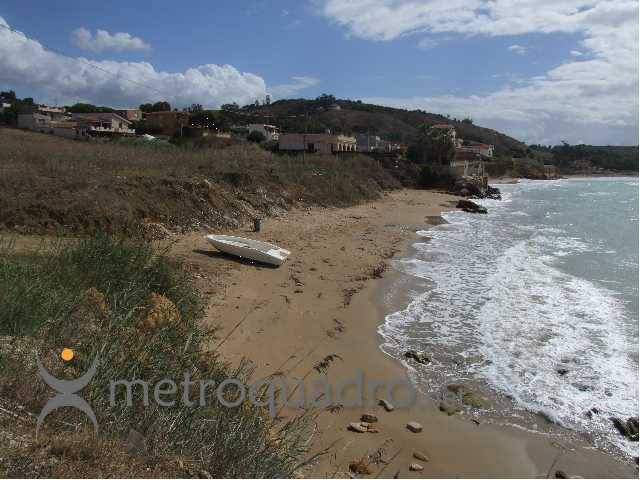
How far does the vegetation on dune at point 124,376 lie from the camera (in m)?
3.61

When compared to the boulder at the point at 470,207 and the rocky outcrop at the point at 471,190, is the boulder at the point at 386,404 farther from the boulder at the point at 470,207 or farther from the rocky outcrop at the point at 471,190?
the rocky outcrop at the point at 471,190

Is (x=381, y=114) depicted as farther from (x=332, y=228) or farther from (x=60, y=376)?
(x=60, y=376)

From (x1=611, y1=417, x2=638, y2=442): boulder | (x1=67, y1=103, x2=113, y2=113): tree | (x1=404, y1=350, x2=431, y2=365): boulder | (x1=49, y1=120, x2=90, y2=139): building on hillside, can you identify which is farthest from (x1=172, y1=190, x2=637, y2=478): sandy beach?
(x1=67, y1=103, x2=113, y2=113): tree

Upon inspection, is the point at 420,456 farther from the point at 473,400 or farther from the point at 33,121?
the point at 33,121

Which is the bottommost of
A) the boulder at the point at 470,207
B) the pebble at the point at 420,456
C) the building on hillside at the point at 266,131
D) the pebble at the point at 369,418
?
the pebble at the point at 420,456

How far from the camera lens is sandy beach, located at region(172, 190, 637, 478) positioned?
5.76 m

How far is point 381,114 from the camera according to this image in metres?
144

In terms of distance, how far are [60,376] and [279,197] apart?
20.5 m

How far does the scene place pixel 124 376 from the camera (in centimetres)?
427

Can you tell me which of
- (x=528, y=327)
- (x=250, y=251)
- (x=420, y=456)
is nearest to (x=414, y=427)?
(x=420, y=456)

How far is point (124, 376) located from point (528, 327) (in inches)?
326

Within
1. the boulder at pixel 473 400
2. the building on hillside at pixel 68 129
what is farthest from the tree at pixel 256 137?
the boulder at pixel 473 400

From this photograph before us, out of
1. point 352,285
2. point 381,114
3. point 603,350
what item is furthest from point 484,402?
point 381,114

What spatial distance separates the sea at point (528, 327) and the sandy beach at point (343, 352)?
1.65 ft
